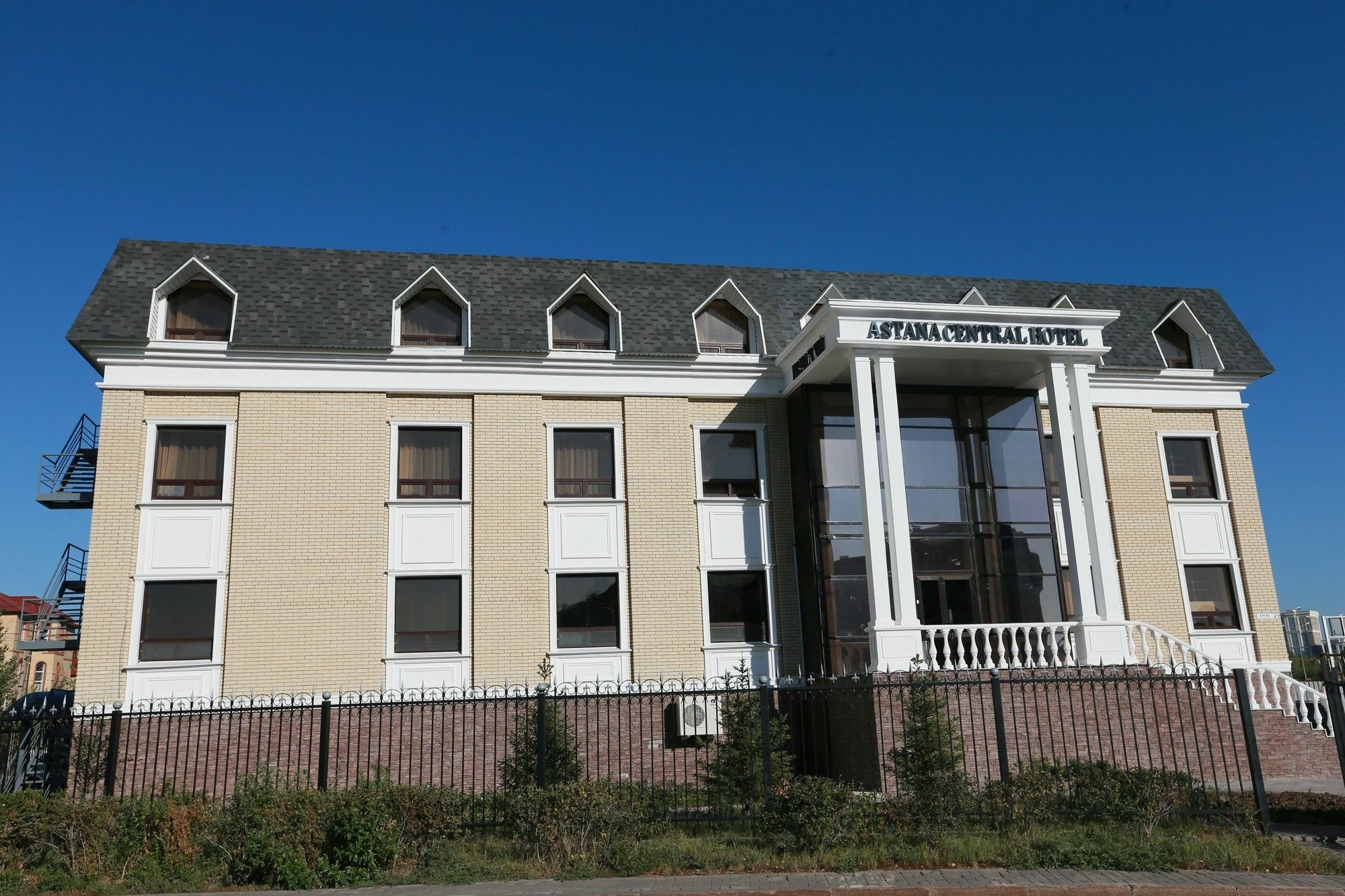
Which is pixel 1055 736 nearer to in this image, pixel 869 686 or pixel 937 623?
pixel 937 623

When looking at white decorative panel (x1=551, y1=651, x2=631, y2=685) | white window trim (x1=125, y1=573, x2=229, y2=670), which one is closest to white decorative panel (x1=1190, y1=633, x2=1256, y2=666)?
white decorative panel (x1=551, y1=651, x2=631, y2=685)

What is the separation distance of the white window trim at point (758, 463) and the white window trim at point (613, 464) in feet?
5.25

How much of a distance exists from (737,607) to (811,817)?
31.6ft

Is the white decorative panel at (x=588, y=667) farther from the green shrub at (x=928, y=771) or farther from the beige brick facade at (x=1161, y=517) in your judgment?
the beige brick facade at (x=1161, y=517)

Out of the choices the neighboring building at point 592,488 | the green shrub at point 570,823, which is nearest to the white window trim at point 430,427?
the neighboring building at point 592,488

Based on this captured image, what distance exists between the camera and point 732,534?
2081cm

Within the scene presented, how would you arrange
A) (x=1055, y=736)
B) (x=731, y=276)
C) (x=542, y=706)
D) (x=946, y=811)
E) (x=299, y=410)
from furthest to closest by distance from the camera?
(x=731, y=276), (x=299, y=410), (x=1055, y=736), (x=542, y=706), (x=946, y=811)

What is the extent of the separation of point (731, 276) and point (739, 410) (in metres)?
3.70

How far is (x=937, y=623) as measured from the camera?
65.0 feet

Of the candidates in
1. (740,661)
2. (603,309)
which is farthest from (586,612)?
(603,309)

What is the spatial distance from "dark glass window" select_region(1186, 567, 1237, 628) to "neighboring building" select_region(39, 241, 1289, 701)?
68 mm

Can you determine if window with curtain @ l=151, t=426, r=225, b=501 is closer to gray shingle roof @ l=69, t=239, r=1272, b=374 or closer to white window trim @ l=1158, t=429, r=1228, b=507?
gray shingle roof @ l=69, t=239, r=1272, b=374

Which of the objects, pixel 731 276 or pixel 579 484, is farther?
pixel 731 276

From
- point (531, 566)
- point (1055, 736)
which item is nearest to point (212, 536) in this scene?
point (531, 566)
